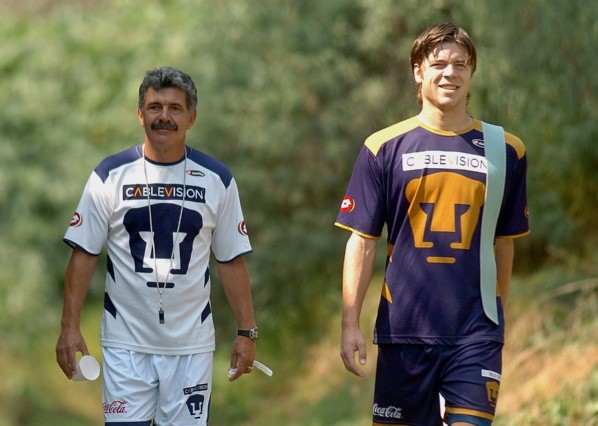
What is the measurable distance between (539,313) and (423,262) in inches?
209

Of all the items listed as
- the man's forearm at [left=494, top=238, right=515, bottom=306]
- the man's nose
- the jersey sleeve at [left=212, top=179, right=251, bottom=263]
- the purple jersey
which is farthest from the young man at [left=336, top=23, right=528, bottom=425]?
the man's nose

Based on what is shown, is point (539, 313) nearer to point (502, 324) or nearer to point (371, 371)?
point (371, 371)

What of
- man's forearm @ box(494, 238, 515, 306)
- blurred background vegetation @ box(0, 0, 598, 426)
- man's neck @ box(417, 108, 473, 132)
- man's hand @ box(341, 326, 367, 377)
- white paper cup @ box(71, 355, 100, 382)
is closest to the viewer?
man's hand @ box(341, 326, 367, 377)

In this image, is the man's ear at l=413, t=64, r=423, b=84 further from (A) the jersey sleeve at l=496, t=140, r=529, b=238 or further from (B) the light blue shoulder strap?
(A) the jersey sleeve at l=496, t=140, r=529, b=238

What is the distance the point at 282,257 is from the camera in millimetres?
15625

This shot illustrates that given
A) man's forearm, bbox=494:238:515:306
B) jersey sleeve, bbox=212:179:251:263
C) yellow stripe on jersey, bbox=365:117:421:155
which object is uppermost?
yellow stripe on jersey, bbox=365:117:421:155

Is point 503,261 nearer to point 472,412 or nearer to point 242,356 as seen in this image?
point 472,412

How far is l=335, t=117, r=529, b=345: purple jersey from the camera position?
6004 millimetres

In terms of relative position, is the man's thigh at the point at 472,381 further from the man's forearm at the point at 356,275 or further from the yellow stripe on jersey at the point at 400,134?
the yellow stripe on jersey at the point at 400,134

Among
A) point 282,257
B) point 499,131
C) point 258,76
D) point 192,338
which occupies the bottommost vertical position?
point 192,338

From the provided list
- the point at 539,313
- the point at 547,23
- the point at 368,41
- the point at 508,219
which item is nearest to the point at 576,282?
the point at 539,313

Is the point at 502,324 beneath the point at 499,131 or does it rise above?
beneath

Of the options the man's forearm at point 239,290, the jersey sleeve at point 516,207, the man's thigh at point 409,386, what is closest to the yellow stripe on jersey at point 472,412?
the man's thigh at point 409,386

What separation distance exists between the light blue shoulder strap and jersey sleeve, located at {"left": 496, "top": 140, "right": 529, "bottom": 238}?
0.12 m
